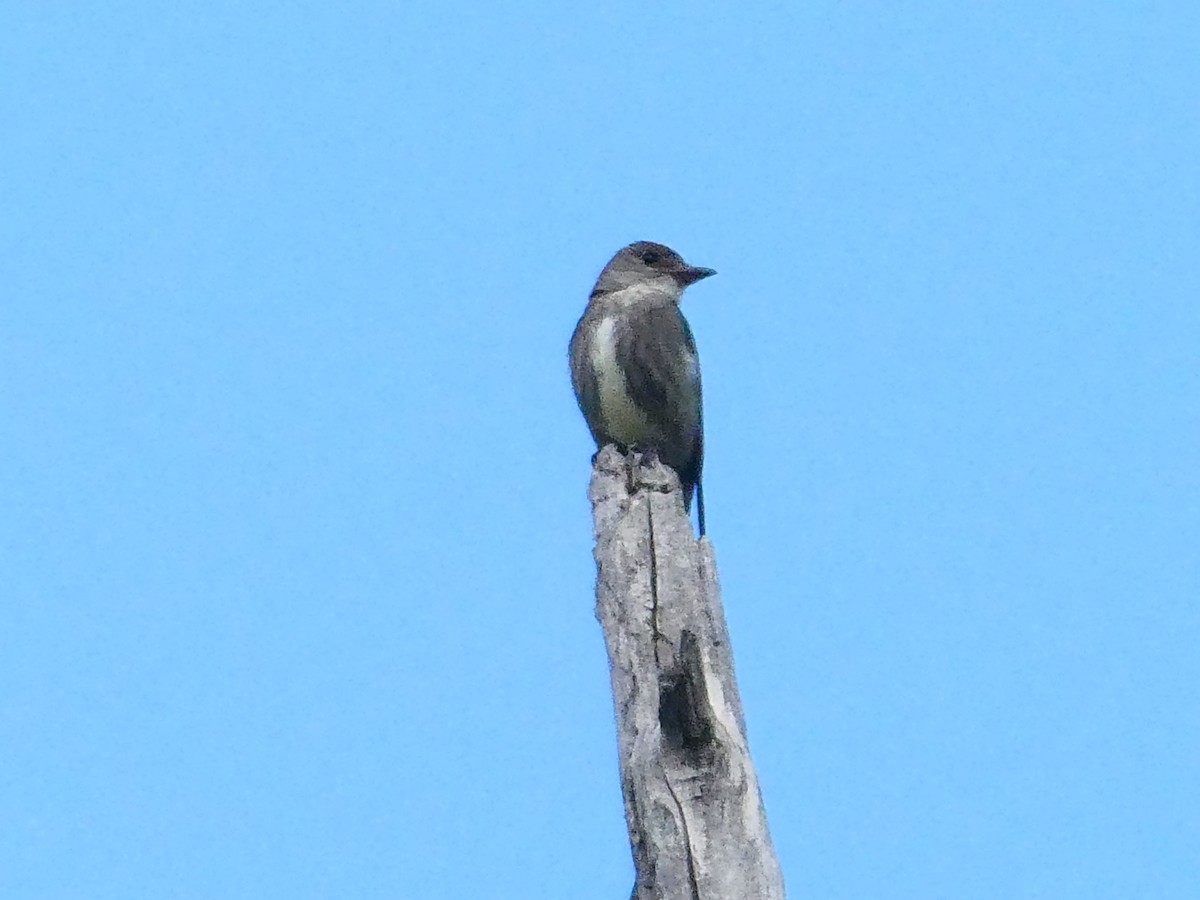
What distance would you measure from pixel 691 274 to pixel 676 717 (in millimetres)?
4669

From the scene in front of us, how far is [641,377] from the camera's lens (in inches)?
364

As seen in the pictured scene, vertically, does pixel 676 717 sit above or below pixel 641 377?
below

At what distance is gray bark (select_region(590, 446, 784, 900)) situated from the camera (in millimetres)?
5578

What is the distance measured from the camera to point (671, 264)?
1013 centimetres

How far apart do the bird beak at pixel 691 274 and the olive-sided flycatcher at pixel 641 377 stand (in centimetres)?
26

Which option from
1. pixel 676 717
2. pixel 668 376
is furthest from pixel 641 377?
pixel 676 717

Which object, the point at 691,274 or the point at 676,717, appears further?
the point at 691,274

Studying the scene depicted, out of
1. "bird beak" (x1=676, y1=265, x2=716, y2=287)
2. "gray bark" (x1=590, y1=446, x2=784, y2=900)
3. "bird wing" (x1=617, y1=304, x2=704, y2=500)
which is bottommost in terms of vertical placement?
"gray bark" (x1=590, y1=446, x2=784, y2=900)

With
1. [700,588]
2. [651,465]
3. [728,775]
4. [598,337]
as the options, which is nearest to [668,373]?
[598,337]

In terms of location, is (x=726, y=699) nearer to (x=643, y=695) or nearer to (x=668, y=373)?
(x=643, y=695)

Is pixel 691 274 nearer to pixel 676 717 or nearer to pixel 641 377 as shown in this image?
pixel 641 377

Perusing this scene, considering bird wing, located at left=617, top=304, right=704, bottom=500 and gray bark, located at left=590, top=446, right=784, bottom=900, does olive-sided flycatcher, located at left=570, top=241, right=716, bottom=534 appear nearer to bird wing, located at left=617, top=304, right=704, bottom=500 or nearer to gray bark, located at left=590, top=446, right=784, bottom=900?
bird wing, located at left=617, top=304, right=704, bottom=500

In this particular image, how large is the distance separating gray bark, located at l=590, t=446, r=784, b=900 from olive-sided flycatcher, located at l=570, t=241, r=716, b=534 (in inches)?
108

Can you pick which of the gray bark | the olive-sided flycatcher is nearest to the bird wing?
the olive-sided flycatcher
